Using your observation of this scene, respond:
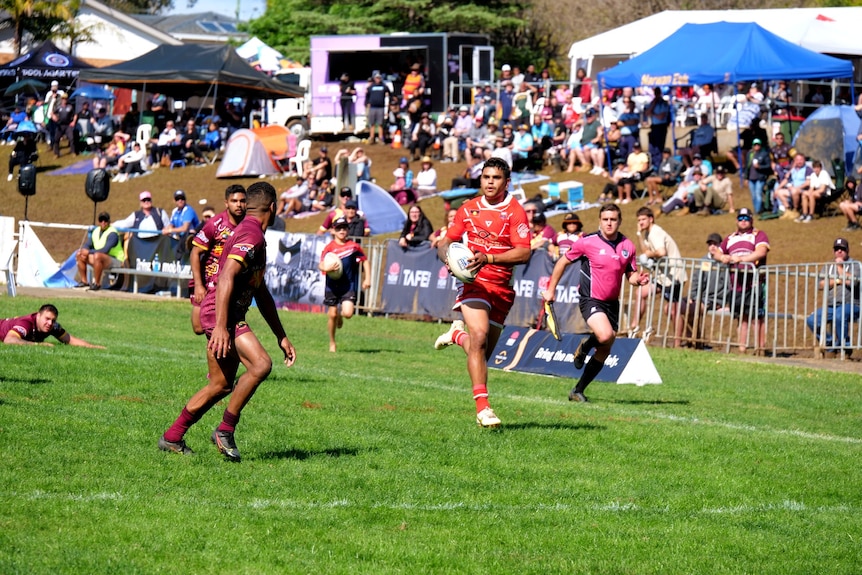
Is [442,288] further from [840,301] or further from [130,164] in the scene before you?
[130,164]

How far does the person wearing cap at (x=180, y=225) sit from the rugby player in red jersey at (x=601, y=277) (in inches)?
543

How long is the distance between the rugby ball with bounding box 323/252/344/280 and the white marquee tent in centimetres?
1925

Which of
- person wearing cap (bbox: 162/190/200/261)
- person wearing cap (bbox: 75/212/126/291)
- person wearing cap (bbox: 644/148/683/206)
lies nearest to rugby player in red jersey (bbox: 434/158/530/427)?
person wearing cap (bbox: 162/190/200/261)

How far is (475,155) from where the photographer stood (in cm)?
3234

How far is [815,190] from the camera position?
2417 centimetres

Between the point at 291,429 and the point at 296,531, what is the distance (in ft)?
10.2

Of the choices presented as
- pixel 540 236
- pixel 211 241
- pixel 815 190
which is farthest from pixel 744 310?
pixel 211 241

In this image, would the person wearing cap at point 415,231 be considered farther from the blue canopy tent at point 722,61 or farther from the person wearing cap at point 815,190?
the person wearing cap at point 815,190

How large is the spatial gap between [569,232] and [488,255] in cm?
909

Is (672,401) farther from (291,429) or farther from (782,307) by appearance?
(782,307)

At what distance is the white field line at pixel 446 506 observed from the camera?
6.68m

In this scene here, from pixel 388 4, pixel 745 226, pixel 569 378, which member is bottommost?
pixel 569 378

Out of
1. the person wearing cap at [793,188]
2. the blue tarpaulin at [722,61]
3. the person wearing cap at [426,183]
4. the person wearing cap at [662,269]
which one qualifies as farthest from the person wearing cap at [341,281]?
the person wearing cap at [426,183]

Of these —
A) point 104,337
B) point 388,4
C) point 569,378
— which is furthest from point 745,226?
point 388,4
